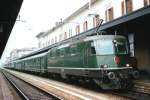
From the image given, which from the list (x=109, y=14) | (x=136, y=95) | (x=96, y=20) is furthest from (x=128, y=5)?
(x=136, y=95)

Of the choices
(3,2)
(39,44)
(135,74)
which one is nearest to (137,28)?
(135,74)

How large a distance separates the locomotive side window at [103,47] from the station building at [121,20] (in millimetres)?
901

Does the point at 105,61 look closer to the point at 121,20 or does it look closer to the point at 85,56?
the point at 85,56

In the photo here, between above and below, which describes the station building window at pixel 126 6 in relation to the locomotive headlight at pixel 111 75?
above

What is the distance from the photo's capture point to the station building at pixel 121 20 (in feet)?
63.9

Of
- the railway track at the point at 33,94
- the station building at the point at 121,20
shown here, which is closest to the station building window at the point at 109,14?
the station building at the point at 121,20

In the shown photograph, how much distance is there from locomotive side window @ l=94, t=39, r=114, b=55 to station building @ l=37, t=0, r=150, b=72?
0.90 metres

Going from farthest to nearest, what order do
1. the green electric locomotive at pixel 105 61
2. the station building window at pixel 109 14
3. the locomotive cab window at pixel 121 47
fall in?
1. the station building window at pixel 109 14
2. the locomotive cab window at pixel 121 47
3. the green electric locomotive at pixel 105 61

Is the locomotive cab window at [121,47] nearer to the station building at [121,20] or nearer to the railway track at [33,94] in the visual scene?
the station building at [121,20]

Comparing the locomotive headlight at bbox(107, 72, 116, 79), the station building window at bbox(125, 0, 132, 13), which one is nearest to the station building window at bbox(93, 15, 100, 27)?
the station building window at bbox(125, 0, 132, 13)

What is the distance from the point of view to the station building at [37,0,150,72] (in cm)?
1947

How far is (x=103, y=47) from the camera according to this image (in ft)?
57.3

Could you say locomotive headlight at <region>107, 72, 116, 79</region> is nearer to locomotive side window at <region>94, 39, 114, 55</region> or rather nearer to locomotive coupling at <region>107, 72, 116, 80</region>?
locomotive coupling at <region>107, 72, 116, 80</region>

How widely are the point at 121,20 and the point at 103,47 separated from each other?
2898 millimetres
